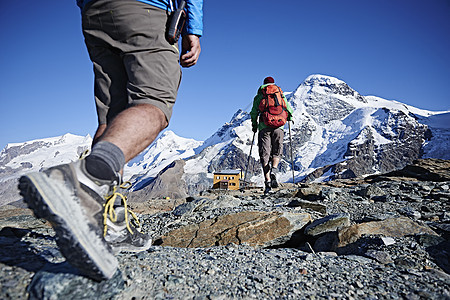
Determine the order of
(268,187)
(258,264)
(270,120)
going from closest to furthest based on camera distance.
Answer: (258,264), (270,120), (268,187)

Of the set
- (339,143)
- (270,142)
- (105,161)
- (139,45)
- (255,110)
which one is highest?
(139,45)

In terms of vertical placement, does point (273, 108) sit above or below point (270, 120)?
above

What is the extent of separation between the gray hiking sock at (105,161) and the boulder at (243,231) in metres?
1.90

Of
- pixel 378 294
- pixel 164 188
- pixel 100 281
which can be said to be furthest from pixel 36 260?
pixel 164 188

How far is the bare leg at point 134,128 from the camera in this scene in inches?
49.0

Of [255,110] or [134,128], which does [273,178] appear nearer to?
[255,110]

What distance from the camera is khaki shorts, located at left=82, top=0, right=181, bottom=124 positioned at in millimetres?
1486

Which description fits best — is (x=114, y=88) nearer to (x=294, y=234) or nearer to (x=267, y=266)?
(x=267, y=266)

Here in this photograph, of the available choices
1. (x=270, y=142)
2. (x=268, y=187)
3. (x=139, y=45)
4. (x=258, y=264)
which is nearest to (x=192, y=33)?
(x=139, y=45)

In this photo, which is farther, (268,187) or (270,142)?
(268,187)

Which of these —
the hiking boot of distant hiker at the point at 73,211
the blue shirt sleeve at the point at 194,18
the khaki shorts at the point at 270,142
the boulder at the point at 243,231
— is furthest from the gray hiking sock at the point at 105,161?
the khaki shorts at the point at 270,142

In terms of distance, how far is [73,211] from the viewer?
97cm

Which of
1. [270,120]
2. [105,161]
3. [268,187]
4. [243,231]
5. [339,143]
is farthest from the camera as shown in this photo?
[339,143]

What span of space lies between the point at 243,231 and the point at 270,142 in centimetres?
332
